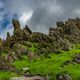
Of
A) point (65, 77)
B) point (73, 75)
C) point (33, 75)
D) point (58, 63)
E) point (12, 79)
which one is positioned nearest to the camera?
point (65, 77)

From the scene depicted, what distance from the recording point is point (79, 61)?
178m

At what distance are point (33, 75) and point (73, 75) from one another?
116 feet

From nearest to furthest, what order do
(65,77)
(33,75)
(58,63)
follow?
1. (65,77)
2. (33,75)
3. (58,63)

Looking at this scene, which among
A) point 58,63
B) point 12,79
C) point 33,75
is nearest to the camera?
point 12,79

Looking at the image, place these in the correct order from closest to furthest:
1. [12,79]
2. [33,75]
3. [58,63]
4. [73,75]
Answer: [73,75] → [12,79] → [33,75] → [58,63]

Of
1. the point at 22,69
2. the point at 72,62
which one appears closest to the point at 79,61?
the point at 72,62

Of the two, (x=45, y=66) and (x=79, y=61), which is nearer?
(x=79, y=61)

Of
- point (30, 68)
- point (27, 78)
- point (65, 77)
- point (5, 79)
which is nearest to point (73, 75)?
point (65, 77)

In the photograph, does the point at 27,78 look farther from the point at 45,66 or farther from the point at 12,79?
the point at 45,66

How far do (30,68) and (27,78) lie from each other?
30493mm

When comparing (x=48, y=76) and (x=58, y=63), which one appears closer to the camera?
(x=48, y=76)

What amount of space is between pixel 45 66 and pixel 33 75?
17.8 m

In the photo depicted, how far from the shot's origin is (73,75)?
484 ft

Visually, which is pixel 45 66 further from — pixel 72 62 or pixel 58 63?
pixel 72 62
